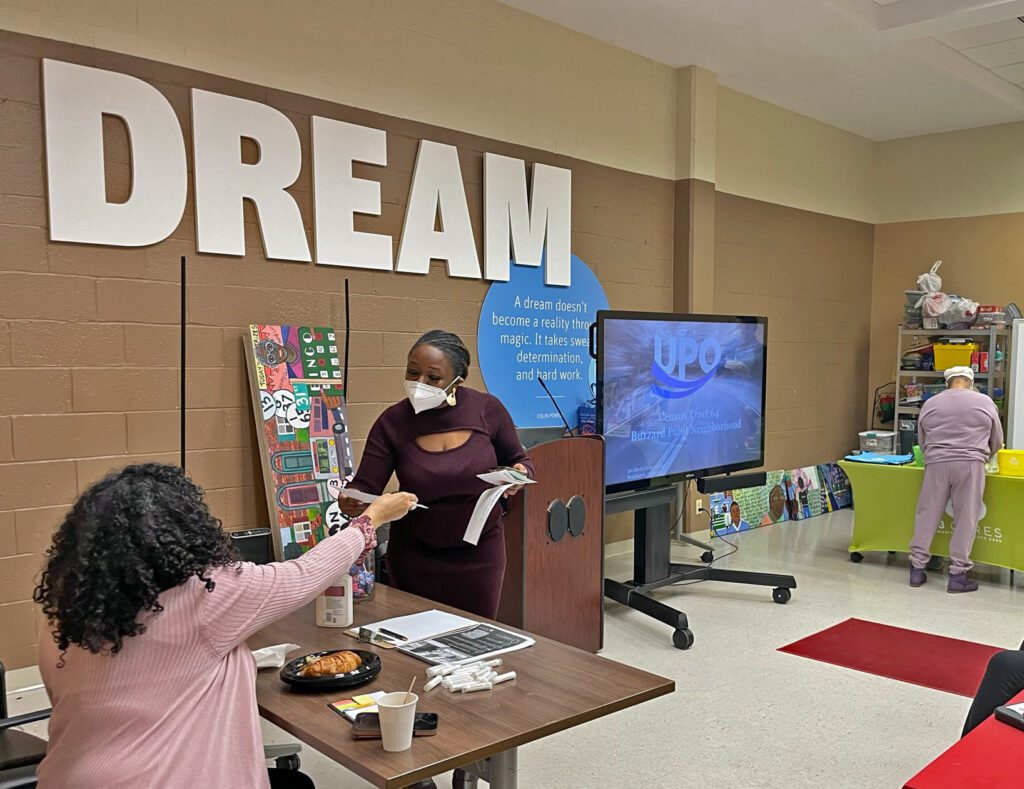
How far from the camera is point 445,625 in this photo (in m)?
2.22

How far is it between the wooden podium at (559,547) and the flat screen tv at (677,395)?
0.41 m

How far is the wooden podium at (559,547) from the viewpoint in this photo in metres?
3.82

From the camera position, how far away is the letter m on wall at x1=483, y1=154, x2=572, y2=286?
16.5ft

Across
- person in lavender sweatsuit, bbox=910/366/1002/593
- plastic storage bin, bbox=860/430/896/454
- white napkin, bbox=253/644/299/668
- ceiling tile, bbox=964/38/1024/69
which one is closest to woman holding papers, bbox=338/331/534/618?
white napkin, bbox=253/644/299/668

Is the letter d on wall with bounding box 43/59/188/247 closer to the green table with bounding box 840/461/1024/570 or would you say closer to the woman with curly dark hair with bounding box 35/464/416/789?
the woman with curly dark hair with bounding box 35/464/416/789

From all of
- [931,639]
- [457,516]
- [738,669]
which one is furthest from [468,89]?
[931,639]

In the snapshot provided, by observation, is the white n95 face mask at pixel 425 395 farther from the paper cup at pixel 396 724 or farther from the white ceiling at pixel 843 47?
the white ceiling at pixel 843 47

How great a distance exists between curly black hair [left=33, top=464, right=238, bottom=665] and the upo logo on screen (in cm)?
Result: 348

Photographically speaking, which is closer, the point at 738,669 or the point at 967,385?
the point at 738,669

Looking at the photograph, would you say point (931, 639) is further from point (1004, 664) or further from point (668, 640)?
point (1004, 664)

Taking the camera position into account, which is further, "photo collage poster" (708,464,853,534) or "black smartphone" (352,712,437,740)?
"photo collage poster" (708,464,853,534)

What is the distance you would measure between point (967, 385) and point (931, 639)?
6.34 ft

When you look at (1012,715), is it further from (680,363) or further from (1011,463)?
(1011,463)

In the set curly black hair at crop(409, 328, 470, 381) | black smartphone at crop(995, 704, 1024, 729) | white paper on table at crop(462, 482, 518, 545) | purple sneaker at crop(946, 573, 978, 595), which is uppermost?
curly black hair at crop(409, 328, 470, 381)
